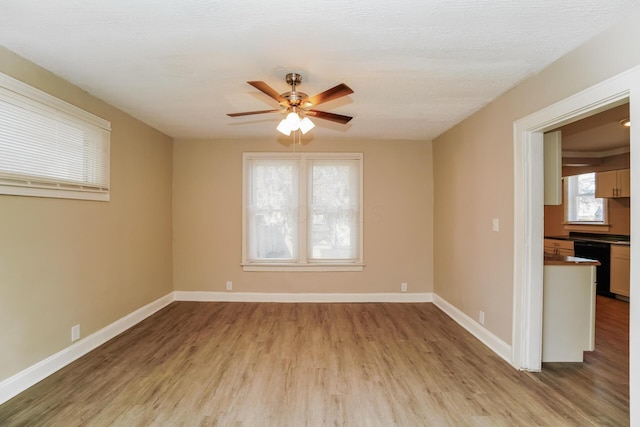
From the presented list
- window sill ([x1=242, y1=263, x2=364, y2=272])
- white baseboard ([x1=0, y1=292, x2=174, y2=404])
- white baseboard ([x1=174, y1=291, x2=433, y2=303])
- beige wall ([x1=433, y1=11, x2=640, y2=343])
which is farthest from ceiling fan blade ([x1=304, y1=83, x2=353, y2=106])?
white baseboard ([x1=174, y1=291, x2=433, y2=303])

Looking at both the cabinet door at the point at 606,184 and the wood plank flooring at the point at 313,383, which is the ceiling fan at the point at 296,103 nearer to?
the wood plank flooring at the point at 313,383

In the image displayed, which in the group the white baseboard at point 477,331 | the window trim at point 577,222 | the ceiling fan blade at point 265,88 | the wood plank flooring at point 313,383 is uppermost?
the ceiling fan blade at point 265,88

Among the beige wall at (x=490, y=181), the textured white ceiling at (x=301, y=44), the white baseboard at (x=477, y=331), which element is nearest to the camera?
the textured white ceiling at (x=301, y=44)

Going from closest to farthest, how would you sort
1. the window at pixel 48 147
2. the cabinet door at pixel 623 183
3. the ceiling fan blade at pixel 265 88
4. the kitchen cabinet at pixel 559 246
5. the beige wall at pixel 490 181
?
the beige wall at pixel 490 181 → the ceiling fan blade at pixel 265 88 → the window at pixel 48 147 → the cabinet door at pixel 623 183 → the kitchen cabinet at pixel 559 246

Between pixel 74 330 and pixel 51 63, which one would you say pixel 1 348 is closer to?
pixel 74 330

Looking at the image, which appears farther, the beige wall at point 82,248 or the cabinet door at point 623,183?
the cabinet door at point 623,183

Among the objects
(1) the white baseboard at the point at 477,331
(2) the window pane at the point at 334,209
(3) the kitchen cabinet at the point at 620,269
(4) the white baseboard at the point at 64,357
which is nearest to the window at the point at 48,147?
(4) the white baseboard at the point at 64,357

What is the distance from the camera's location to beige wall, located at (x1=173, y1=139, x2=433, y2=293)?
4.83 m

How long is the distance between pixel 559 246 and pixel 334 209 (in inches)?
170

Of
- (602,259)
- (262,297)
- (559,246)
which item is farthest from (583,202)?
(262,297)

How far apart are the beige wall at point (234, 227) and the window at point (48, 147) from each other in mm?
1552

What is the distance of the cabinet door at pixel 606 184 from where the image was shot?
5258 mm

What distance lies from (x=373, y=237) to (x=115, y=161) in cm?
347

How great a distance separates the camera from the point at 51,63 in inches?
97.2
